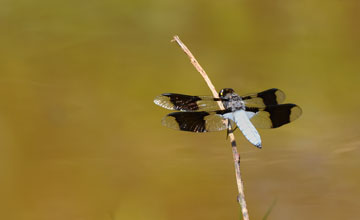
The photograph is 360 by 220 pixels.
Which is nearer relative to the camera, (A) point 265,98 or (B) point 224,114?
(B) point 224,114

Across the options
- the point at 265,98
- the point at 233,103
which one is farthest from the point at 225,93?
the point at 265,98

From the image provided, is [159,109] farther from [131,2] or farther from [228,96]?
[228,96]

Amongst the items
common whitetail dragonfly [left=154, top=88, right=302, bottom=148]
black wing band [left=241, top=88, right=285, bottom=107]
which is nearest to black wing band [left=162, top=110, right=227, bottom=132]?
common whitetail dragonfly [left=154, top=88, right=302, bottom=148]

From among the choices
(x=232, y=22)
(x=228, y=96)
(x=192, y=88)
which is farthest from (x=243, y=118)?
(x=232, y=22)

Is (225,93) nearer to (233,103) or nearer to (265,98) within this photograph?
(233,103)

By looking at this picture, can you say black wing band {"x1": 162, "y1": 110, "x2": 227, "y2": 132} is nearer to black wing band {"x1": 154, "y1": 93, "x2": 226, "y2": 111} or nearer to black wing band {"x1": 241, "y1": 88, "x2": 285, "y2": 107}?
black wing band {"x1": 154, "y1": 93, "x2": 226, "y2": 111}

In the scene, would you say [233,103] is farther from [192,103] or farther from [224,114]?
[192,103]

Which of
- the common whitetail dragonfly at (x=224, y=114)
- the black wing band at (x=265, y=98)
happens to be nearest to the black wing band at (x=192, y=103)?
the common whitetail dragonfly at (x=224, y=114)

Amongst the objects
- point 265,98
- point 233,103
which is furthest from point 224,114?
point 265,98
